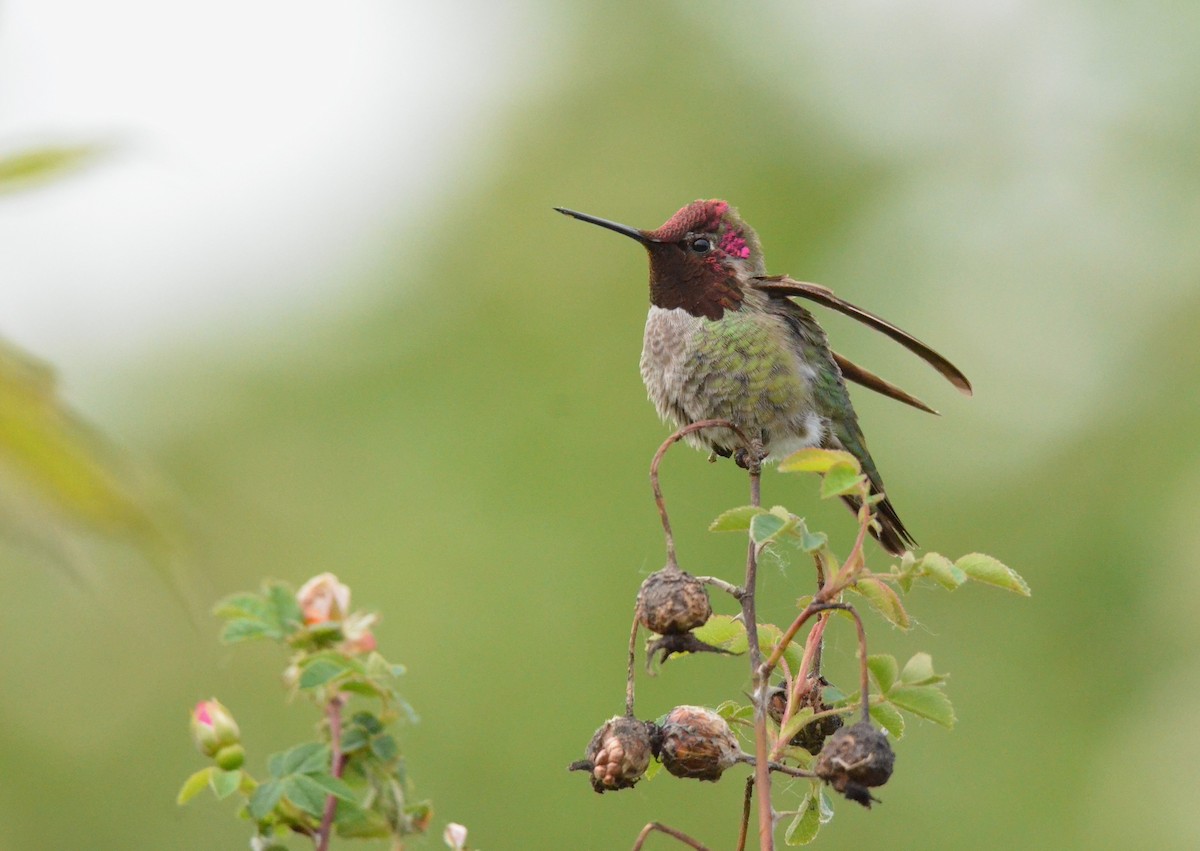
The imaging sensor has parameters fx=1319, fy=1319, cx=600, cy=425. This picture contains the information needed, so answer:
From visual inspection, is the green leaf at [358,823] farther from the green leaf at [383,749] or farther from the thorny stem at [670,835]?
the thorny stem at [670,835]

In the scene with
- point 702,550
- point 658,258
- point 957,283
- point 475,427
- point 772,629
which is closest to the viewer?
point 772,629

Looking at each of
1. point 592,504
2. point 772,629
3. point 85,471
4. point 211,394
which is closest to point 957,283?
point 592,504

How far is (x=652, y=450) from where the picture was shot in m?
10.3

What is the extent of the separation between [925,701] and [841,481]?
1.00 ft

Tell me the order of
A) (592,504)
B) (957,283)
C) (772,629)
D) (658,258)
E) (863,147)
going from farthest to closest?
(863,147) → (957,283) → (592,504) → (658,258) → (772,629)

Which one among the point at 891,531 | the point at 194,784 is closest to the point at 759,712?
the point at 194,784

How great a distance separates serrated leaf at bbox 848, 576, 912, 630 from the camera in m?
1.62

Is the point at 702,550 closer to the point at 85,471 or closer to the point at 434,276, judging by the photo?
the point at 434,276

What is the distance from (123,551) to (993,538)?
11.4 metres

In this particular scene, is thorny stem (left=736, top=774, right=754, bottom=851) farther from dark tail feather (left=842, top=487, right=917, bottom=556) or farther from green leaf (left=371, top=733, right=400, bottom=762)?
dark tail feather (left=842, top=487, right=917, bottom=556)

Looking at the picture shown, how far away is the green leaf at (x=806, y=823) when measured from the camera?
5.79 feet

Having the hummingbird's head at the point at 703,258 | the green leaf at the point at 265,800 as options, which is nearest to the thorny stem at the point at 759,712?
the green leaf at the point at 265,800

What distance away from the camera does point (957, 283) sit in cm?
1280

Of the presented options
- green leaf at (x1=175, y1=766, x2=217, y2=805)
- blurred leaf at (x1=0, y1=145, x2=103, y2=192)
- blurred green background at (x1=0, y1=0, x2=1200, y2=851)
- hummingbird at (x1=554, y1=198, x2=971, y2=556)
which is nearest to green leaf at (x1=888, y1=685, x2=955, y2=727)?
green leaf at (x1=175, y1=766, x2=217, y2=805)
